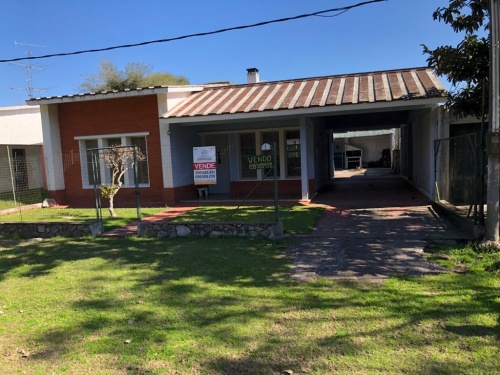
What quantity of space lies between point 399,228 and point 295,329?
5045 mm

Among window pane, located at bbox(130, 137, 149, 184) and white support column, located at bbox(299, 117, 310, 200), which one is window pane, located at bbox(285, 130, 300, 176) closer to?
white support column, located at bbox(299, 117, 310, 200)

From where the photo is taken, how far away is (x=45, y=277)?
6.09m

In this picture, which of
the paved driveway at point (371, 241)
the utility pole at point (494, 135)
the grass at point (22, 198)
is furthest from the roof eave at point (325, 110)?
the grass at point (22, 198)

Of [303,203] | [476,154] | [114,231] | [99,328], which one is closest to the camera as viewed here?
[99,328]

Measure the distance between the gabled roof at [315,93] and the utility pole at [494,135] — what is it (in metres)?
3.88

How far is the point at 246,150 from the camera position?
14836 millimetres

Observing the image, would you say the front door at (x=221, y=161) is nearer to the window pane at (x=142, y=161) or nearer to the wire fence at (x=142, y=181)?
the wire fence at (x=142, y=181)

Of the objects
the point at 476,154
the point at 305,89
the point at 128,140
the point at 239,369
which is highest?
the point at 305,89

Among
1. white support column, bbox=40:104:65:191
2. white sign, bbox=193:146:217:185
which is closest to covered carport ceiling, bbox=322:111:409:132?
white sign, bbox=193:146:217:185

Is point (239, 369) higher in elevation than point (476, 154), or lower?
lower

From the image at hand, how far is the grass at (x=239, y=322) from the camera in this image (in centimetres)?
331

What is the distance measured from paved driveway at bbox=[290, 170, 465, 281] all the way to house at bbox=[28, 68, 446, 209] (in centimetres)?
226

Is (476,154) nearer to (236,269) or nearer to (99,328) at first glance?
(236,269)

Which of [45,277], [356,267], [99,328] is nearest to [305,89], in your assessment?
[356,267]
